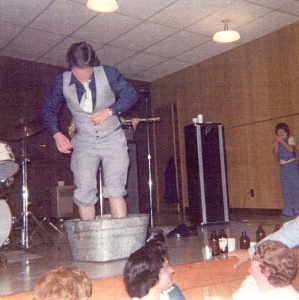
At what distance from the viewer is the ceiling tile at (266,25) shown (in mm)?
5740

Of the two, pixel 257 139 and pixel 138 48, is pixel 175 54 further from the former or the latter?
pixel 257 139

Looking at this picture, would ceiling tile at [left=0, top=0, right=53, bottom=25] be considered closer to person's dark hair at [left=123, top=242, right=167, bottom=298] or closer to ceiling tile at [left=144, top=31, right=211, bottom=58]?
ceiling tile at [left=144, top=31, right=211, bottom=58]

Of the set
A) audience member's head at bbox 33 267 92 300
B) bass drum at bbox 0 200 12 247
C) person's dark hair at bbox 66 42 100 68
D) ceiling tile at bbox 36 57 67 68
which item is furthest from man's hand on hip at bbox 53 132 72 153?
ceiling tile at bbox 36 57 67 68

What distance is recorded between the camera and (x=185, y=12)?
5398 millimetres

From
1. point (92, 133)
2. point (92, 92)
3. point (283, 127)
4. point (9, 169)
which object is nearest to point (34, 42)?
point (9, 169)

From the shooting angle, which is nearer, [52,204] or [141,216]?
[141,216]

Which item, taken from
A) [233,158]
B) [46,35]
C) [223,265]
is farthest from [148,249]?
[233,158]

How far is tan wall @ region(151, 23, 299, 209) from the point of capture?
614 centimetres

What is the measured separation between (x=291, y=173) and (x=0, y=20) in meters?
4.51

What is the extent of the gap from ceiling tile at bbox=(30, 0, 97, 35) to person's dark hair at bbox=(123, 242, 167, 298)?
12.9 ft

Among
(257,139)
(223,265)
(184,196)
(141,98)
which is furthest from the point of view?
(141,98)

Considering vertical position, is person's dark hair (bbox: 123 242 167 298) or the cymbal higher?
the cymbal

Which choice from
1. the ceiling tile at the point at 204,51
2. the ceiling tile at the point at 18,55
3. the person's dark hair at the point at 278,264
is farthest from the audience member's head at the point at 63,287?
the ceiling tile at the point at 18,55

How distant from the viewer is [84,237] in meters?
2.62
